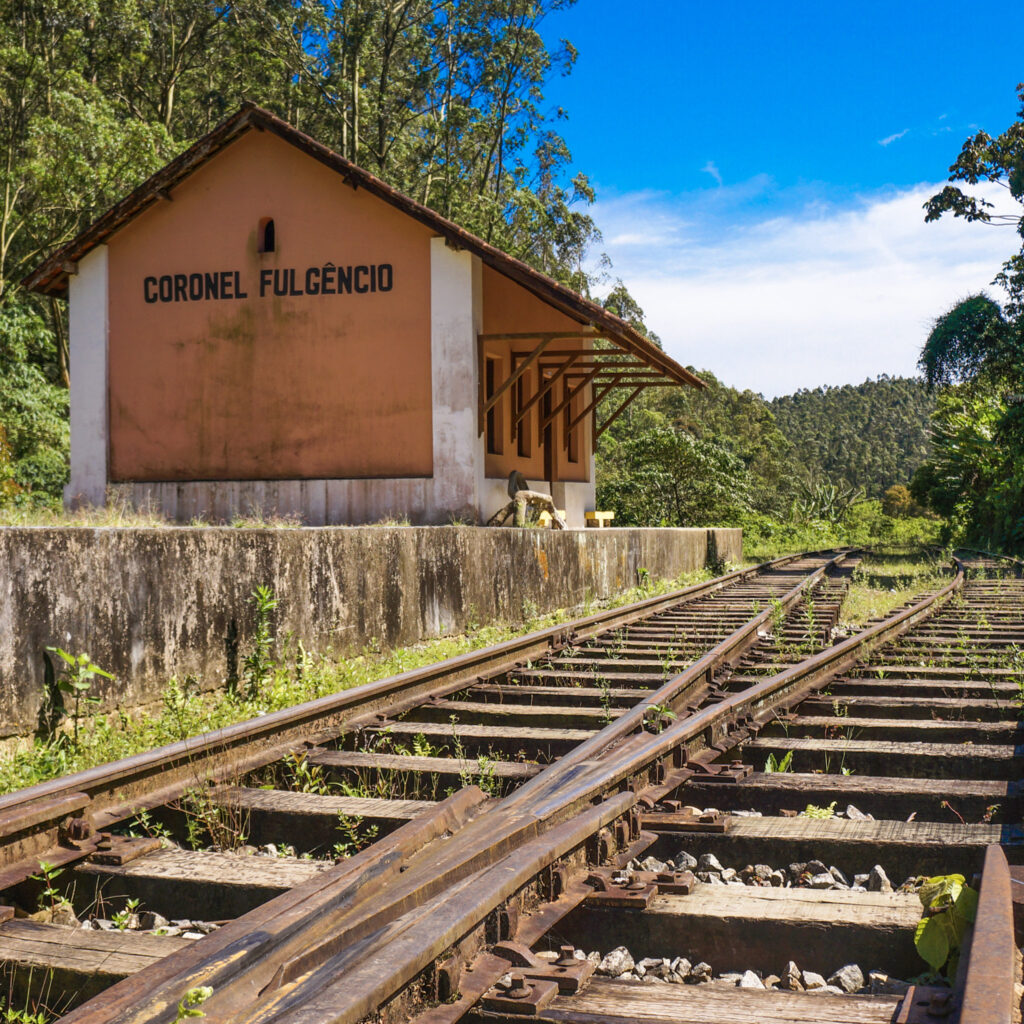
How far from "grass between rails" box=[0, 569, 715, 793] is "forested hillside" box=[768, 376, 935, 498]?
6786 centimetres

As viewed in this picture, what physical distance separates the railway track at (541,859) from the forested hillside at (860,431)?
70370 mm

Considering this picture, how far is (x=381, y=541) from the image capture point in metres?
8.12

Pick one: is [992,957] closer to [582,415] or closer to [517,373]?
[517,373]

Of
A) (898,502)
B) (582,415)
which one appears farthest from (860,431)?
(582,415)

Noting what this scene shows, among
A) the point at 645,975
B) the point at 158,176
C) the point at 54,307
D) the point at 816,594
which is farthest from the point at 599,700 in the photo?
the point at 54,307

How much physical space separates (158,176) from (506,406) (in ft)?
21.6

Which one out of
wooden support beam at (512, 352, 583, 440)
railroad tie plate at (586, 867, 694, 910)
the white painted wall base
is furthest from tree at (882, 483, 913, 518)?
railroad tie plate at (586, 867, 694, 910)

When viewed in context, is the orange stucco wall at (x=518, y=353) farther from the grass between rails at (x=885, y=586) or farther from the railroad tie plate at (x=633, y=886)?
the railroad tie plate at (x=633, y=886)

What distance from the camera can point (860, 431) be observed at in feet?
389

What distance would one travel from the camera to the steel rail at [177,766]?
3268 millimetres

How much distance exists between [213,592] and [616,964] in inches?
170

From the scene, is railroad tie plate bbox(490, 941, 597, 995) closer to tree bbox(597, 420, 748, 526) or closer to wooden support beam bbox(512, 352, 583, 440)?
wooden support beam bbox(512, 352, 583, 440)

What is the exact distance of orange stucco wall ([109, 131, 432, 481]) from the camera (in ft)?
50.7

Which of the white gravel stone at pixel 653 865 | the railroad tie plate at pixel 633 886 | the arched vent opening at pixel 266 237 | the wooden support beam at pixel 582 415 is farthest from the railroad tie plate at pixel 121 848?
the wooden support beam at pixel 582 415
